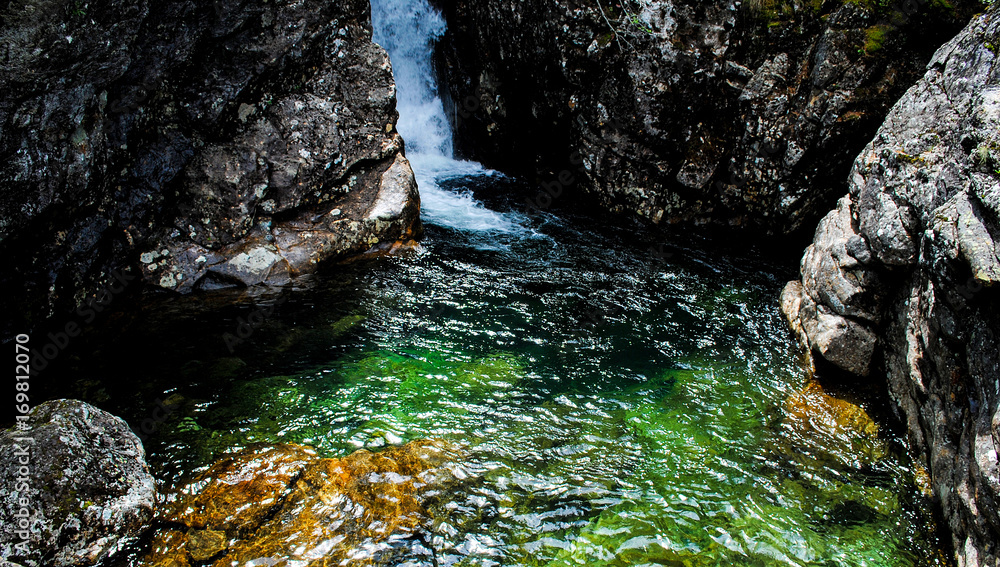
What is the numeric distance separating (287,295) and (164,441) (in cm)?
331

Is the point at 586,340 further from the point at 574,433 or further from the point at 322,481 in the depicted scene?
the point at 322,481

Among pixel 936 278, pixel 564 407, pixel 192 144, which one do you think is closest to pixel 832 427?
pixel 936 278

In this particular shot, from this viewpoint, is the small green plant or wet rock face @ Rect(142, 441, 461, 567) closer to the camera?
wet rock face @ Rect(142, 441, 461, 567)

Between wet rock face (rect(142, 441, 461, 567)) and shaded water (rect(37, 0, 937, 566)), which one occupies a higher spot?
shaded water (rect(37, 0, 937, 566))

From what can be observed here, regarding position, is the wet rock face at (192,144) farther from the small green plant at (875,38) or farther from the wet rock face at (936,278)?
the small green plant at (875,38)

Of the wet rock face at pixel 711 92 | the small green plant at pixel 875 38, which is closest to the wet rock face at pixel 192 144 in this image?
the wet rock face at pixel 711 92

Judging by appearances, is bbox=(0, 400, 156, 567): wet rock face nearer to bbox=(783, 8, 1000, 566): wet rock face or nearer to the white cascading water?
bbox=(783, 8, 1000, 566): wet rock face

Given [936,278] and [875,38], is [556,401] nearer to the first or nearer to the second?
[936,278]

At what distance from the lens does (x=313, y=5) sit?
9125 mm

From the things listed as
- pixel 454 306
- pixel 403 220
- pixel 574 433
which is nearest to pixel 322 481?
pixel 574 433

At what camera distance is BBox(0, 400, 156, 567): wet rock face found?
12.7 ft

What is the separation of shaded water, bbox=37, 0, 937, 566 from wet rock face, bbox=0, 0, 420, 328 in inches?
36.1

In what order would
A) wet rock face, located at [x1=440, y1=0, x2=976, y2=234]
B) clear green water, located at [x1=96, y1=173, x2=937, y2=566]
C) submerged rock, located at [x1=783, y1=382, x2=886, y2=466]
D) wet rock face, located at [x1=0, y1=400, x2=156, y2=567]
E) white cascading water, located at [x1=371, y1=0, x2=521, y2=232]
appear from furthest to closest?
white cascading water, located at [x1=371, y1=0, x2=521, y2=232] → wet rock face, located at [x1=440, y1=0, x2=976, y2=234] → submerged rock, located at [x1=783, y1=382, x2=886, y2=466] → clear green water, located at [x1=96, y1=173, x2=937, y2=566] → wet rock face, located at [x1=0, y1=400, x2=156, y2=567]

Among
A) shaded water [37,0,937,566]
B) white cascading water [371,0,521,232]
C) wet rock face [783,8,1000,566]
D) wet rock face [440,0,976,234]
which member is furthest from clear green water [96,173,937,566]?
white cascading water [371,0,521,232]
